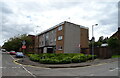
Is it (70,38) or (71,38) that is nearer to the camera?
(70,38)

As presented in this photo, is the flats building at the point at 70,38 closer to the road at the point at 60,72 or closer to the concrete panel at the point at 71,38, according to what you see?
the concrete panel at the point at 71,38

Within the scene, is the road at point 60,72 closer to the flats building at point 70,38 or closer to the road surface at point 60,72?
the road surface at point 60,72

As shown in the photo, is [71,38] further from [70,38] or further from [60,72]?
[60,72]

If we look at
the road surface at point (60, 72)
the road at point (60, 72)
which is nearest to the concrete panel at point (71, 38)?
the road surface at point (60, 72)

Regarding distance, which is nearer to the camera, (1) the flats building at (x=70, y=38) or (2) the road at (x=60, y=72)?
(2) the road at (x=60, y=72)

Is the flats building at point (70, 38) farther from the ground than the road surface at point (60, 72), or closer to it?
farther from the ground

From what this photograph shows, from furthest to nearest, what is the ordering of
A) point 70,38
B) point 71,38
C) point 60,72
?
point 71,38 < point 70,38 < point 60,72

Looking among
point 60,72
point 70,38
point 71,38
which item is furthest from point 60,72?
point 71,38

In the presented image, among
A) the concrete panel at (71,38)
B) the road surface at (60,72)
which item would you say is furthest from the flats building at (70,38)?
the road surface at (60,72)

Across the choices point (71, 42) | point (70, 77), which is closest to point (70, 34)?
point (71, 42)

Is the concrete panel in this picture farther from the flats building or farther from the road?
the road

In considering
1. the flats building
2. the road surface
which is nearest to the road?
the road surface

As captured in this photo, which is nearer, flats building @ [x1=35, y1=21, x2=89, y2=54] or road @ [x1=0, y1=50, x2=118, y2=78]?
road @ [x1=0, y1=50, x2=118, y2=78]

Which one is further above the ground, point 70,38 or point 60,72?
point 70,38
